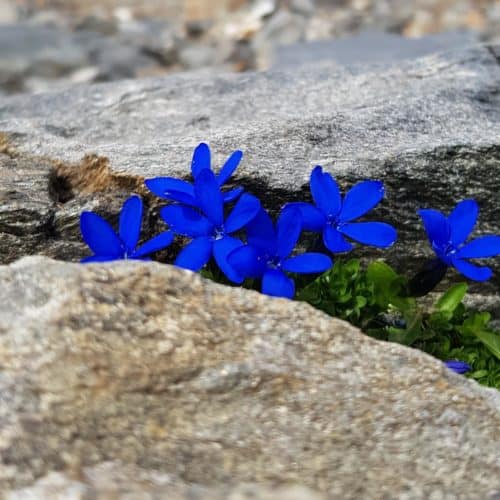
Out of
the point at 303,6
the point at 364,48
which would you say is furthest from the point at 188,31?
the point at 364,48

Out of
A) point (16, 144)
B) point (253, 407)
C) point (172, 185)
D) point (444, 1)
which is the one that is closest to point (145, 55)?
point (444, 1)

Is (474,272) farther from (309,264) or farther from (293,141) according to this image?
(293,141)

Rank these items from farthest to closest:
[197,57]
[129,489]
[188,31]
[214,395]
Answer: [188,31] → [197,57] → [214,395] → [129,489]

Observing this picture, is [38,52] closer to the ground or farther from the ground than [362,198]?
closer to the ground

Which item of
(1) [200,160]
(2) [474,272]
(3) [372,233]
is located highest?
(1) [200,160]

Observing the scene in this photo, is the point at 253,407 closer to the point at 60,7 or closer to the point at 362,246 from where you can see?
the point at 362,246

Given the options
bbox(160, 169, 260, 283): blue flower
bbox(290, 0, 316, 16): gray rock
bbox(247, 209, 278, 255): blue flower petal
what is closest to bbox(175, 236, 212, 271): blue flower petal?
bbox(160, 169, 260, 283): blue flower

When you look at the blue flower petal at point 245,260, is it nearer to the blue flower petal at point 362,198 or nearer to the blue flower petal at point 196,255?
the blue flower petal at point 196,255

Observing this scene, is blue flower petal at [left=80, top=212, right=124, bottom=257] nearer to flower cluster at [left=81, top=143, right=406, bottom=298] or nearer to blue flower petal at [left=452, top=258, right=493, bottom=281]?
flower cluster at [left=81, top=143, right=406, bottom=298]

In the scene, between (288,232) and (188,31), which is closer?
(288,232)
